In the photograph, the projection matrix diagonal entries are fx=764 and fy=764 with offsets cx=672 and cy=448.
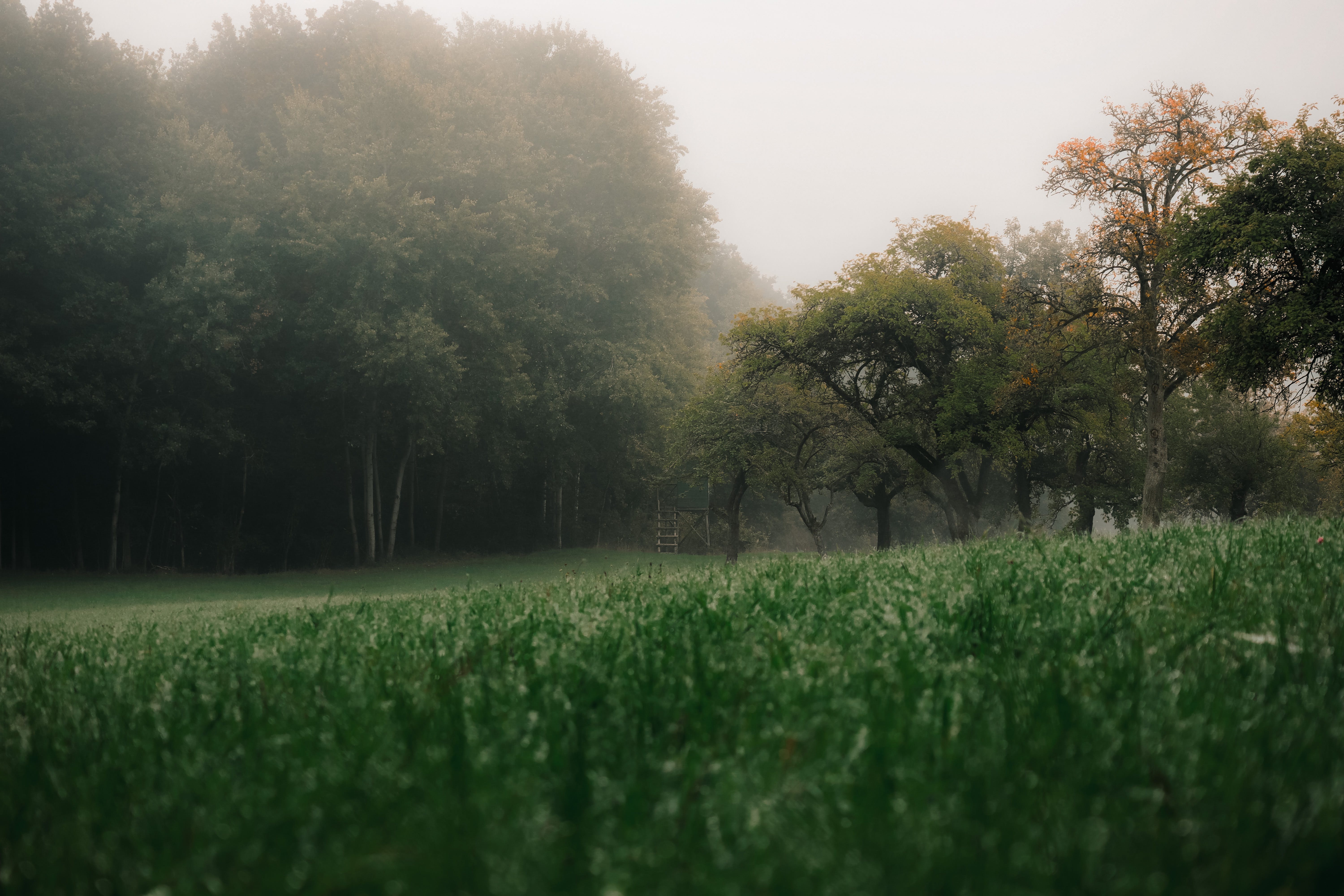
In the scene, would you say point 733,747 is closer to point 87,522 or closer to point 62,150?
point 62,150

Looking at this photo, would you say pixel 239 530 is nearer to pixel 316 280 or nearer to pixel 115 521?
pixel 115 521

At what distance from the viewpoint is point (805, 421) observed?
30094mm

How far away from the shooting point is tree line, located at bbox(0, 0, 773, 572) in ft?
80.3

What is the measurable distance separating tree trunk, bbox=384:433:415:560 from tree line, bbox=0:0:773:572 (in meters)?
0.38

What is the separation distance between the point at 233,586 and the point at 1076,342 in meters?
28.7

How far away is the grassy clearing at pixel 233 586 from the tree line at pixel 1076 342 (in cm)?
774

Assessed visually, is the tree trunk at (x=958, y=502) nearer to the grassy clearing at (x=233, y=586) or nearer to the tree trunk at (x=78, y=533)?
the grassy clearing at (x=233, y=586)

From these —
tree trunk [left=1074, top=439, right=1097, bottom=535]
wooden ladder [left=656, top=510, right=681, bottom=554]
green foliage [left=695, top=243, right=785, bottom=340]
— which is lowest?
wooden ladder [left=656, top=510, right=681, bottom=554]

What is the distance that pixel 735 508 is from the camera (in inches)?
1264

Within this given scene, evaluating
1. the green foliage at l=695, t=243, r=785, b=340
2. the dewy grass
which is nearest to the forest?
the dewy grass

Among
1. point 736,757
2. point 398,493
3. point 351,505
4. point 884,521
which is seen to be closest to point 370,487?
point 398,493

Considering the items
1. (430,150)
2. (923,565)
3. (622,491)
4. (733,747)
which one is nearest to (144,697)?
(733,747)

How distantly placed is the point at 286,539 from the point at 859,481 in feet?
86.1

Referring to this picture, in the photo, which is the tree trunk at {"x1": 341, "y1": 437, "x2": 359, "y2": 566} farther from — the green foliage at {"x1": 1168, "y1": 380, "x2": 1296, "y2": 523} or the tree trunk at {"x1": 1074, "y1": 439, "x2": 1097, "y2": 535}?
the green foliage at {"x1": 1168, "y1": 380, "x2": 1296, "y2": 523}
